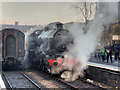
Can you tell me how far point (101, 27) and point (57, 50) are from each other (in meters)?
3.10

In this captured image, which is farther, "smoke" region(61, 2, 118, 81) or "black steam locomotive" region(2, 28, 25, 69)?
"black steam locomotive" region(2, 28, 25, 69)

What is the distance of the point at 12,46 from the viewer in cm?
1524

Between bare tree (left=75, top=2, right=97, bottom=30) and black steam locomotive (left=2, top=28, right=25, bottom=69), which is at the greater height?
bare tree (left=75, top=2, right=97, bottom=30)

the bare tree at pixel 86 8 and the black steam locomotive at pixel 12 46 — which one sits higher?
the bare tree at pixel 86 8

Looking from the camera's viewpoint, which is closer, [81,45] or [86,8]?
[81,45]

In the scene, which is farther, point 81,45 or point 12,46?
point 12,46

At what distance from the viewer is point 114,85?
9523mm

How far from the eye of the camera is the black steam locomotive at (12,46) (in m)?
14.8

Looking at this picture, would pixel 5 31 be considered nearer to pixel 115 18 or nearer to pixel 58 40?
pixel 58 40

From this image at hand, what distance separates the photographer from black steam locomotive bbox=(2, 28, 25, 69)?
14847 millimetres

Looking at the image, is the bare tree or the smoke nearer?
the smoke

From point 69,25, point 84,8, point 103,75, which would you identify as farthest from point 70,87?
point 84,8

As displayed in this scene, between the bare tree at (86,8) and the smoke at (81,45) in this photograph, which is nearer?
the smoke at (81,45)

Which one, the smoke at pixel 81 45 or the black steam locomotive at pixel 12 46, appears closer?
the smoke at pixel 81 45
